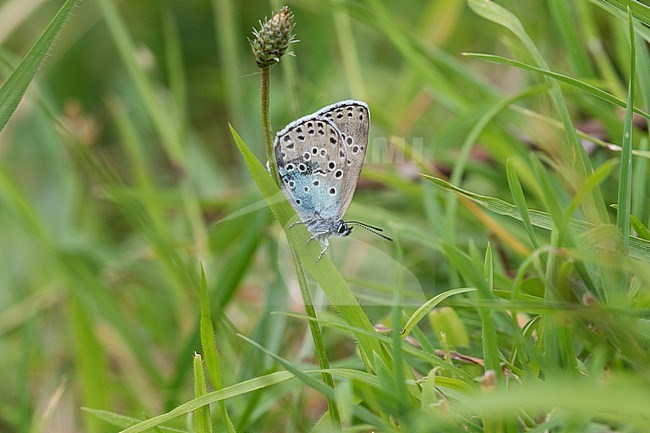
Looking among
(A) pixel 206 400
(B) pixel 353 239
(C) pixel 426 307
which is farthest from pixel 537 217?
(B) pixel 353 239

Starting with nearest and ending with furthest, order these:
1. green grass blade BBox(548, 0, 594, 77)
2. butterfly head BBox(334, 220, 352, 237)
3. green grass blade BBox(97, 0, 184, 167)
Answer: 1. butterfly head BBox(334, 220, 352, 237)
2. green grass blade BBox(548, 0, 594, 77)
3. green grass blade BBox(97, 0, 184, 167)

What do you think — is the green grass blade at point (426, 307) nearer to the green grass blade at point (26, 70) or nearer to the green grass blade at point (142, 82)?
the green grass blade at point (26, 70)

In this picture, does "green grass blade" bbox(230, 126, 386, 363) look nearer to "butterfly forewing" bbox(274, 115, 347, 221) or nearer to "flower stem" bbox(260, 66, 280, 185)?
"flower stem" bbox(260, 66, 280, 185)

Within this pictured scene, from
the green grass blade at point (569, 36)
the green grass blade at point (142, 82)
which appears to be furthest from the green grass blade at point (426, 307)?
the green grass blade at point (142, 82)

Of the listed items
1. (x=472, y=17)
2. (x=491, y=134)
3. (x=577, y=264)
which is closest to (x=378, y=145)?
(x=491, y=134)

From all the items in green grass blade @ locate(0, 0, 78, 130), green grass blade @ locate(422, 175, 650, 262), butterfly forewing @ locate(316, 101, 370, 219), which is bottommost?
green grass blade @ locate(422, 175, 650, 262)

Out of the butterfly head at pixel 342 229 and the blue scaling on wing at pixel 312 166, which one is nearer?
the blue scaling on wing at pixel 312 166

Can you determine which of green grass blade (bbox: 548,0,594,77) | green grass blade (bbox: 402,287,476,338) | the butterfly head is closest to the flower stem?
the butterfly head

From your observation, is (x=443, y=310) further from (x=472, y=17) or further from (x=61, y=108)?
(x=61, y=108)

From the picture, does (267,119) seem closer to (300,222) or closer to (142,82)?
(300,222)
